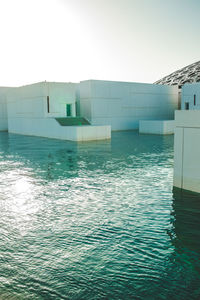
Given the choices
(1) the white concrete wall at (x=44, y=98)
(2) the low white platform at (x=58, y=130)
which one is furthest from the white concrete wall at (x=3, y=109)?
(1) the white concrete wall at (x=44, y=98)

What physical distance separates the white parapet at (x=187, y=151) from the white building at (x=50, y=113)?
15670 millimetres

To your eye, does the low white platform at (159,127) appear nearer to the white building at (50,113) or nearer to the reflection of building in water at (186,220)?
the white building at (50,113)

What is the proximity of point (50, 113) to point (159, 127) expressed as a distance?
1099 cm

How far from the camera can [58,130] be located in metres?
26.8

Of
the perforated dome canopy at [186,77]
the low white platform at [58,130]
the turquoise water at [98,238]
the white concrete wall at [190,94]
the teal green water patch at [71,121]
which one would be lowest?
the turquoise water at [98,238]

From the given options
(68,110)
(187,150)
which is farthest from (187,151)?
(68,110)

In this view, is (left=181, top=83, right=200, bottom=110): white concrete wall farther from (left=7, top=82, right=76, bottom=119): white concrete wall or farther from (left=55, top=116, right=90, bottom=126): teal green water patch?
(left=7, top=82, right=76, bottom=119): white concrete wall

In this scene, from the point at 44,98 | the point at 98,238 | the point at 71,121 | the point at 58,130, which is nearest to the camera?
the point at 98,238

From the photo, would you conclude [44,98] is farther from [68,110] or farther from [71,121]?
[68,110]

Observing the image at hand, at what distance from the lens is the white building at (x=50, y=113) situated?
997 inches

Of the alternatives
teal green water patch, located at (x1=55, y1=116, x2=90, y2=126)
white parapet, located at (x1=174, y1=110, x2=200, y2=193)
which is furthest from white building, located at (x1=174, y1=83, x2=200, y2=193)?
teal green water patch, located at (x1=55, y1=116, x2=90, y2=126)

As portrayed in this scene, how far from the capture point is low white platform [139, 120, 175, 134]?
29672mm

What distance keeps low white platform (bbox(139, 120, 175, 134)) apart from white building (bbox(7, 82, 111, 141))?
6309mm

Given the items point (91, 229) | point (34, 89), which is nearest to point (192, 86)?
point (34, 89)
